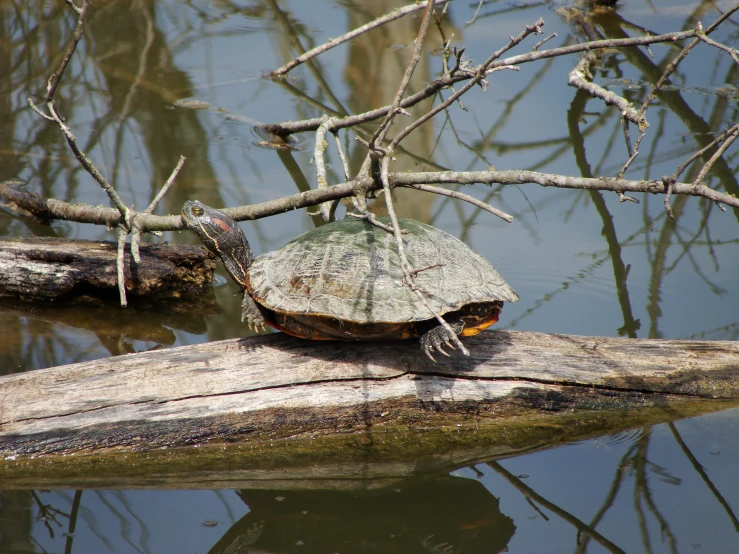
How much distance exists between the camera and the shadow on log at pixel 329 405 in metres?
2.79

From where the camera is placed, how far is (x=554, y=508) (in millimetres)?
2695

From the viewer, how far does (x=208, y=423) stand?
2.90 metres

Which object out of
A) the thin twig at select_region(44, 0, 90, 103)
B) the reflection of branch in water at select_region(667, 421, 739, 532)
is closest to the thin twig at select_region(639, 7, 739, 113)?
the reflection of branch in water at select_region(667, 421, 739, 532)

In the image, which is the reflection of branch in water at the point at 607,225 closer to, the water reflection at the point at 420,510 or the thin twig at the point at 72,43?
the water reflection at the point at 420,510

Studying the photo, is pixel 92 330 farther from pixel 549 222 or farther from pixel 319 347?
pixel 549 222

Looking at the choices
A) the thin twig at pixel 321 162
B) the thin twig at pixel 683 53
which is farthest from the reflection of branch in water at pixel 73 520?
the thin twig at pixel 683 53

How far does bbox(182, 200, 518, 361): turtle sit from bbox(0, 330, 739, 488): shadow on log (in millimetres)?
156

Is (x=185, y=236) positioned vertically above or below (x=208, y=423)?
above

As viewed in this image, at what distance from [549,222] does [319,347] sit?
269 cm

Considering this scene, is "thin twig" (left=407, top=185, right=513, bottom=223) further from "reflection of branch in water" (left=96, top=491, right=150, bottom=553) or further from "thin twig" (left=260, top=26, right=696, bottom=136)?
"reflection of branch in water" (left=96, top=491, right=150, bottom=553)

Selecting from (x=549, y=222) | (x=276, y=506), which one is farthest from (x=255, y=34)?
(x=276, y=506)

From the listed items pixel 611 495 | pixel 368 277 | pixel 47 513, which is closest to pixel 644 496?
pixel 611 495

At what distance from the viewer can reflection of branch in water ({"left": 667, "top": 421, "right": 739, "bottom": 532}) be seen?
8.58 feet

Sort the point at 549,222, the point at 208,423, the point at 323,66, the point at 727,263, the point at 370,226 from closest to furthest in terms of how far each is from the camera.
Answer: the point at 208,423
the point at 370,226
the point at 727,263
the point at 549,222
the point at 323,66
